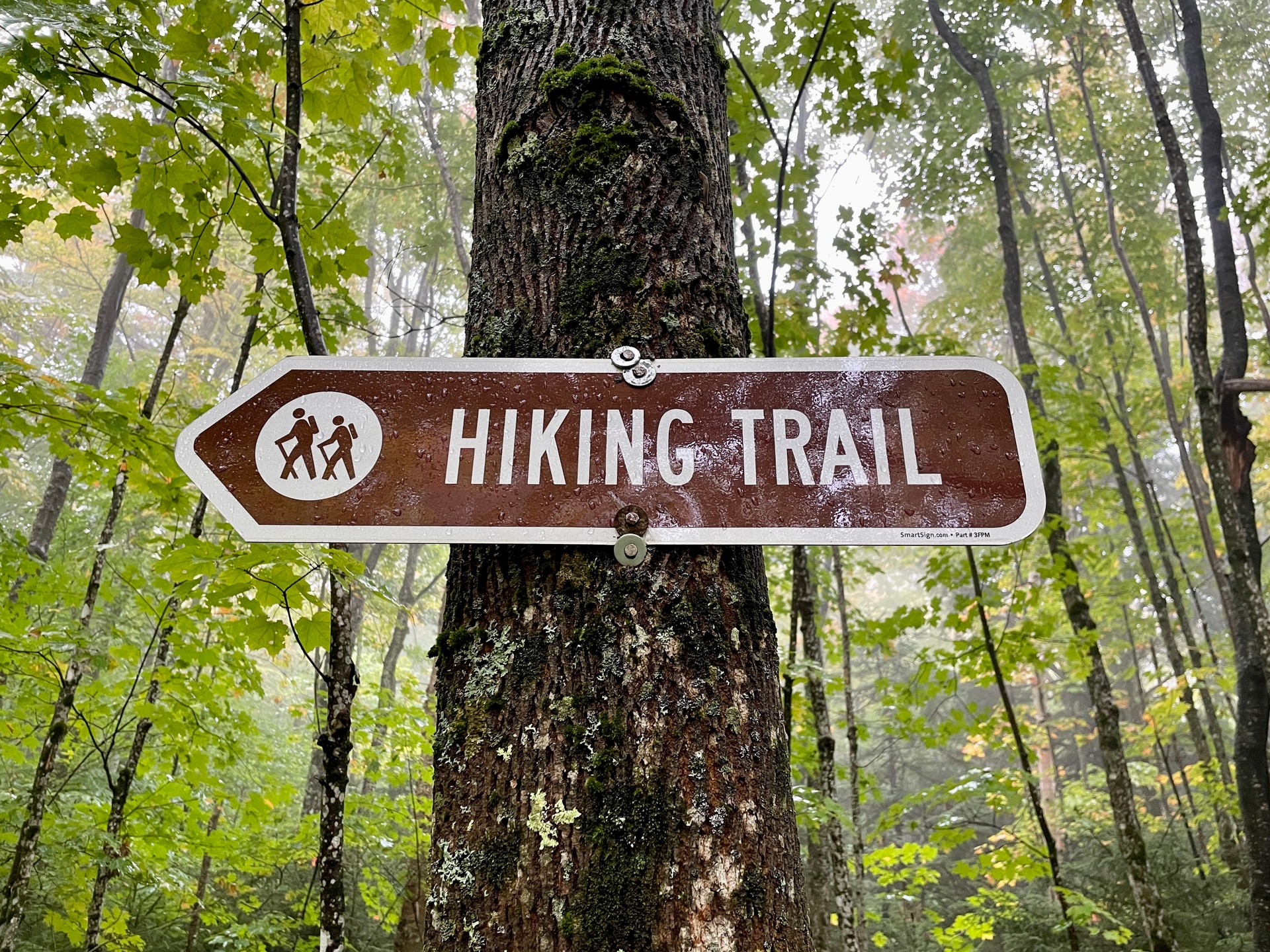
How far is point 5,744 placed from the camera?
409 cm

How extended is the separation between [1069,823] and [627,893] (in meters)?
13.6

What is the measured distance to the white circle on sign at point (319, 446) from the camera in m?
0.95

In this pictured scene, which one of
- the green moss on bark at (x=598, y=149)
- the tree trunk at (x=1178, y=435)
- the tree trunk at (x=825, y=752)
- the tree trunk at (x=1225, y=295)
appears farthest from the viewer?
the tree trunk at (x=1178, y=435)

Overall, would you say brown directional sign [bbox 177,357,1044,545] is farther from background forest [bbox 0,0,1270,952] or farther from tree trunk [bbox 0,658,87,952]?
tree trunk [bbox 0,658,87,952]

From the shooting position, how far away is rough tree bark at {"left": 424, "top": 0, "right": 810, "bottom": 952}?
0.72m

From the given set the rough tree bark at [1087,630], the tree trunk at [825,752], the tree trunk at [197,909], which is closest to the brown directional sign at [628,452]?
the tree trunk at [825,752]

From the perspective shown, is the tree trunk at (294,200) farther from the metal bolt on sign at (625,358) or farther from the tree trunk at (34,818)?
the tree trunk at (34,818)

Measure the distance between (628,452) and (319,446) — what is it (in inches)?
16.3

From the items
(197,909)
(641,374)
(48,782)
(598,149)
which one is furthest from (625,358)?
(197,909)

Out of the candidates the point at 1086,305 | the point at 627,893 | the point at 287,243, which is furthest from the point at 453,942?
the point at 1086,305

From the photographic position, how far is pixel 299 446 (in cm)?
97

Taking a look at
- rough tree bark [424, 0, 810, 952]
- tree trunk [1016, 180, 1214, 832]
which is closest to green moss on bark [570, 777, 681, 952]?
rough tree bark [424, 0, 810, 952]

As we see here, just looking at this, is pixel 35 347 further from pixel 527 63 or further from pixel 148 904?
pixel 527 63

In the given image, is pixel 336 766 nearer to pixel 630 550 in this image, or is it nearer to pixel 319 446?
pixel 319 446
